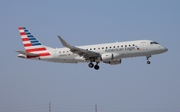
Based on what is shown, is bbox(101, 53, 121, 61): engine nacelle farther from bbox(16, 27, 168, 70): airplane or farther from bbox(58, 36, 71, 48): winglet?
bbox(58, 36, 71, 48): winglet

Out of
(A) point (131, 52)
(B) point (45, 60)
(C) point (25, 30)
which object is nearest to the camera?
(A) point (131, 52)

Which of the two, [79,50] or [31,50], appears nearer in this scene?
[79,50]

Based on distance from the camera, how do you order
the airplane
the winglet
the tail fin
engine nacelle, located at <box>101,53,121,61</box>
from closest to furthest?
the winglet
the airplane
engine nacelle, located at <box>101,53,121,61</box>
the tail fin

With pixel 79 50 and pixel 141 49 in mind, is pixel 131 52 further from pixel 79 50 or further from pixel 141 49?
pixel 79 50

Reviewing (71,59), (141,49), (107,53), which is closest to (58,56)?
(71,59)

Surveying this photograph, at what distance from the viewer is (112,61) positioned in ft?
296

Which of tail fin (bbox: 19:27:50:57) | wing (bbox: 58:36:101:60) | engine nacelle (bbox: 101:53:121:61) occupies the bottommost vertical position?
engine nacelle (bbox: 101:53:121:61)

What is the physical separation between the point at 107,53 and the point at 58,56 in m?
8.71

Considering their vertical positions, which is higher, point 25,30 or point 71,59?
point 25,30

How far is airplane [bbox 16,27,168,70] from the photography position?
83375mm

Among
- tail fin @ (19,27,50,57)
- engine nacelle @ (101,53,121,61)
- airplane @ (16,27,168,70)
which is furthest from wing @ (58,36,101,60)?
tail fin @ (19,27,50,57)

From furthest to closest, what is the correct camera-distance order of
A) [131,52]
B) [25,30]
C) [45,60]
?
[25,30], [45,60], [131,52]

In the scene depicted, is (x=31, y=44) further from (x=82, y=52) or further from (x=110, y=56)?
(x=110, y=56)

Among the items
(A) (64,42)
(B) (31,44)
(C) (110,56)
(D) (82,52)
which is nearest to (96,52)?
(D) (82,52)
